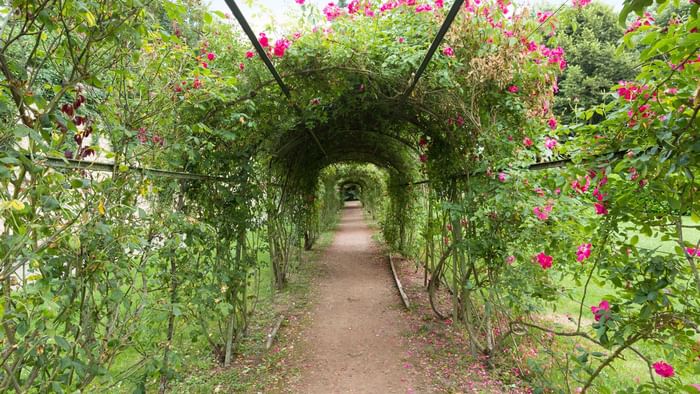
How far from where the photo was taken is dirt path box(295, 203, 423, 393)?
3.11 m

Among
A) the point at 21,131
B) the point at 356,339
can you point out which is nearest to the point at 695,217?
the point at 21,131

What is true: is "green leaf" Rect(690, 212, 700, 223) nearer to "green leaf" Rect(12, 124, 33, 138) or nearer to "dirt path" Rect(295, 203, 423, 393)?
"green leaf" Rect(12, 124, 33, 138)

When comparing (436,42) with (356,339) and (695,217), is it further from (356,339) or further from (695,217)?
(356,339)

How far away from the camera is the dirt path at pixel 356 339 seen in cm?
311

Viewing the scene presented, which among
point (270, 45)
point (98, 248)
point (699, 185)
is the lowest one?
point (98, 248)

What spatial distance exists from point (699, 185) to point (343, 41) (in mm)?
2301

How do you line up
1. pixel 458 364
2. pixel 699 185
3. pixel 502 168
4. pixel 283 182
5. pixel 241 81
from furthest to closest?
1. pixel 283 182
2. pixel 458 364
3. pixel 241 81
4. pixel 502 168
5. pixel 699 185

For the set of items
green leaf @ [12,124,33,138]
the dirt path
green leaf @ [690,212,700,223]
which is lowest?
the dirt path

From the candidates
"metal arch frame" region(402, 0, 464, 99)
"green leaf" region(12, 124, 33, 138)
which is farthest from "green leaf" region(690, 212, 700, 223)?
"green leaf" region(12, 124, 33, 138)

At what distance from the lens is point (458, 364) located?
130 inches

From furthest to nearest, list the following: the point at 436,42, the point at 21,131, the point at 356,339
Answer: the point at 356,339 < the point at 436,42 < the point at 21,131

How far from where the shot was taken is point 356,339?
13.4 ft

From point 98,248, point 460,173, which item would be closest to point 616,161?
point 460,173

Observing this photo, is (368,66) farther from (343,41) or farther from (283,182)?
(283,182)
